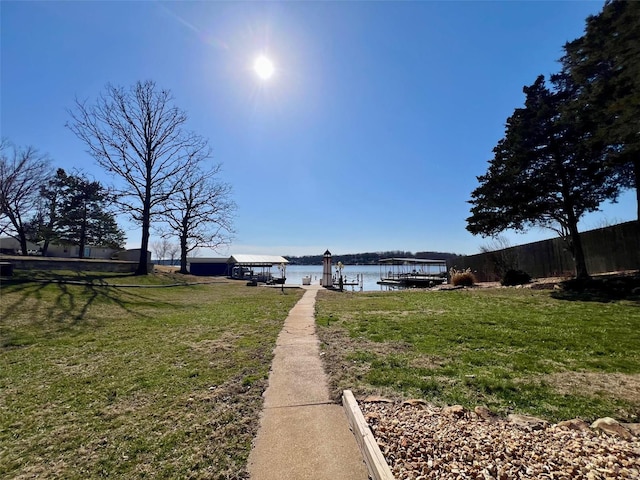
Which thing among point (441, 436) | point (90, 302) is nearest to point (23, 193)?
point (90, 302)

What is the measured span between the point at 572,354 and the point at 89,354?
785 cm

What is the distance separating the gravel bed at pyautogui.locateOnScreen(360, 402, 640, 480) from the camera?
200cm

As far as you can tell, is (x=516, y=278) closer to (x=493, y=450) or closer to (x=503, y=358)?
(x=503, y=358)

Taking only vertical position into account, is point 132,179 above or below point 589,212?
above

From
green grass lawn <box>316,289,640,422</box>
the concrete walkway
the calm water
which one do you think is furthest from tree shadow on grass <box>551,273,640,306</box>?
the calm water

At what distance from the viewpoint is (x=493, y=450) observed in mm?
2238

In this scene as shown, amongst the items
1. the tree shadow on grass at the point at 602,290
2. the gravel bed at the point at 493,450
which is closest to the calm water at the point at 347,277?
the tree shadow on grass at the point at 602,290

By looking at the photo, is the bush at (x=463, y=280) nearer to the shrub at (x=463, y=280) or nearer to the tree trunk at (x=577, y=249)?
the shrub at (x=463, y=280)

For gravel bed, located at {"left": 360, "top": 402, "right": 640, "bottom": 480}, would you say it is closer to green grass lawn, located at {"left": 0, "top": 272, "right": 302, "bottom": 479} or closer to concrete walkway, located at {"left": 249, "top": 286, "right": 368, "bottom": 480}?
concrete walkway, located at {"left": 249, "top": 286, "right": 368, "bottom": 480}

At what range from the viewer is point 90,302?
10.3 metres

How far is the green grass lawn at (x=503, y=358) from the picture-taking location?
10.6 feet

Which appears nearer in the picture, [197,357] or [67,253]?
[197,357]

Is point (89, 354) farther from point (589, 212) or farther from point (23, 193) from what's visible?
point (23, 193)

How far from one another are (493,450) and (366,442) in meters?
0.92
